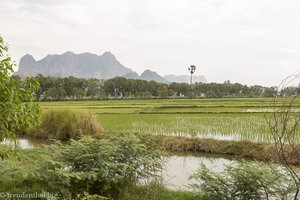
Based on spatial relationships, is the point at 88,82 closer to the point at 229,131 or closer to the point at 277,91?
the point at 229,131

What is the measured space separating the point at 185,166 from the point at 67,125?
845 centimetres

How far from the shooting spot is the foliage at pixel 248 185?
507 cm

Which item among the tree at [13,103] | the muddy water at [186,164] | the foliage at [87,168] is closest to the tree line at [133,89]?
the muddy water at [186,164]

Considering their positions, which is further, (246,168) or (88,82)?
(88,82)

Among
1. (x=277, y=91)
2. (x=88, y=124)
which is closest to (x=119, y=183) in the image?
Answer: (x=277, y=91)

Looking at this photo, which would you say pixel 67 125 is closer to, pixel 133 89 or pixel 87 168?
pixel 87 168

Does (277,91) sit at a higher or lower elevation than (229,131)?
higher

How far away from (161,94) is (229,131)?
2378 inches

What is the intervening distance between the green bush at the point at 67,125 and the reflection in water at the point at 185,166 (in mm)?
6155

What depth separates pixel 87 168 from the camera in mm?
5590

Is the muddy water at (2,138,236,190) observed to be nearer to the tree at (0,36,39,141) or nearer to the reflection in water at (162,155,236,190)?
the reflection in water at (162,155,236,190)

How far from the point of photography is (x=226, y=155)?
1264cm

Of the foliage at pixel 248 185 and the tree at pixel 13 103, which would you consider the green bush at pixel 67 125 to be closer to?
the foliage at pixel 248 185

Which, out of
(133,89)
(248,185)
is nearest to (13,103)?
(248,185)
